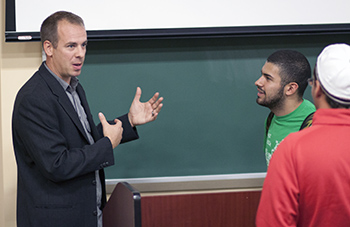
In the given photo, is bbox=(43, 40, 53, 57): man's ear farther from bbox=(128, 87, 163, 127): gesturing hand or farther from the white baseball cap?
the white baseball cap

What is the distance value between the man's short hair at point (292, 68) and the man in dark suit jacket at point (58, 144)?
0.90m

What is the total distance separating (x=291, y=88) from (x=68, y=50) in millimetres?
1126

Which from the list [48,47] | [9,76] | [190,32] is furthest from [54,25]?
[190,32]

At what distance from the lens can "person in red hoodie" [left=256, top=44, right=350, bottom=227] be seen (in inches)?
51.4

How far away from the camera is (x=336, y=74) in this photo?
1307 millimetres

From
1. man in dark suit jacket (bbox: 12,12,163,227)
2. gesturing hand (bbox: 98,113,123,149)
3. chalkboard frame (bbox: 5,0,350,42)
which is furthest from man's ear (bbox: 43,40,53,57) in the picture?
chalkboard frame (bbox: 5,0,350,42)

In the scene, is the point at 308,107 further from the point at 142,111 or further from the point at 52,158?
the point at 52,158

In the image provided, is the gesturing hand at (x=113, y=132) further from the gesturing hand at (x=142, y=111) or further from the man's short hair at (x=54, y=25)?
the man's short hair at (x=54, y=25)

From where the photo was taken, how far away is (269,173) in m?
1.39

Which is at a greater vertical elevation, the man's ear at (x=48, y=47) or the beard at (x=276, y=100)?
the man's ear at (x=48, y=47)

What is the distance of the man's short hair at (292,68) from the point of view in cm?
226

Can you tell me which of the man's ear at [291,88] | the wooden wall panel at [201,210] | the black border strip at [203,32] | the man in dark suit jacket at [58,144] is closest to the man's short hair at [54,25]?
the man in dark suit jacket at [58,144]

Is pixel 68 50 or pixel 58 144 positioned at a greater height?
pixel 68 50

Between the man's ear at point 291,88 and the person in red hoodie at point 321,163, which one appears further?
the man's ear at point 291,88
